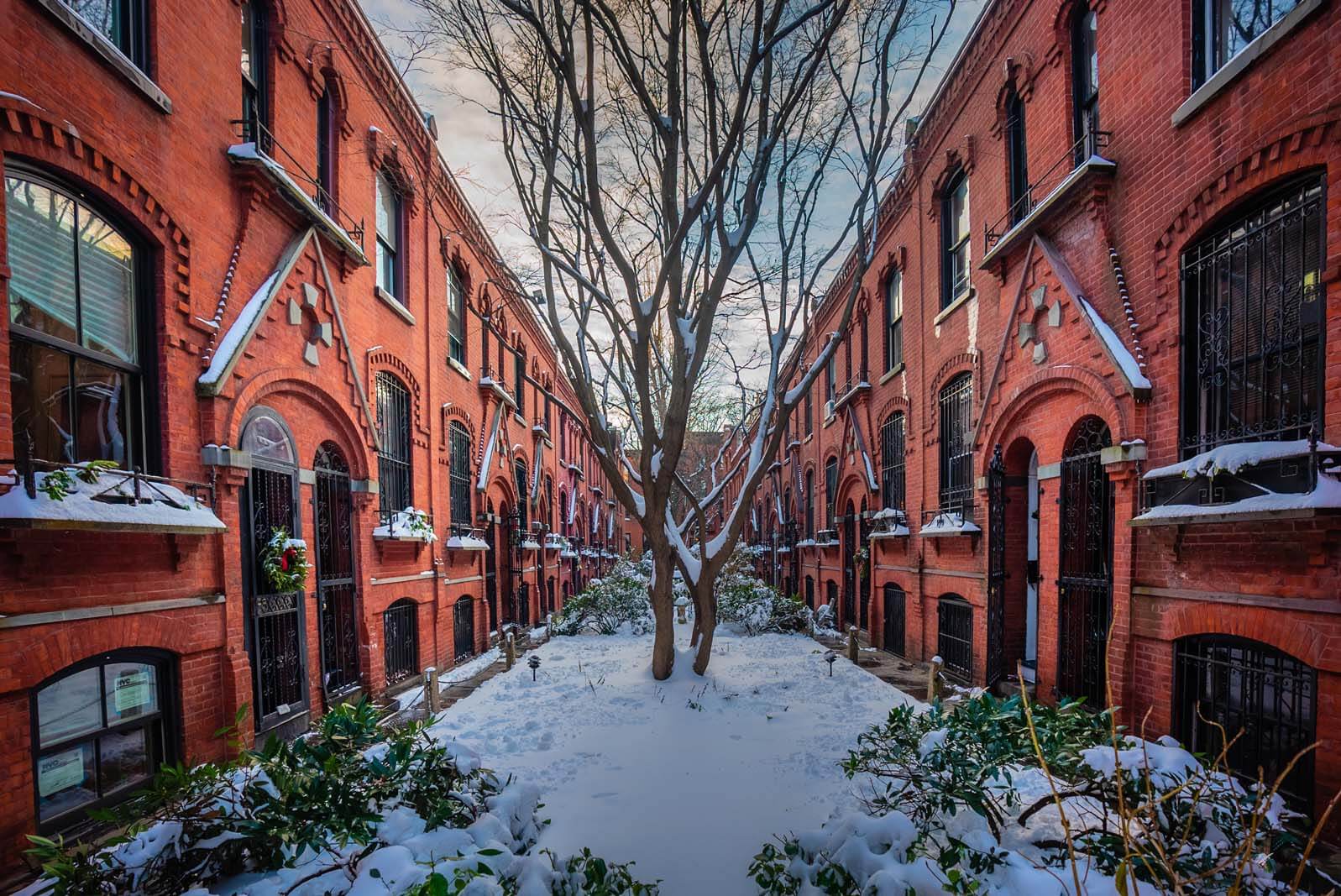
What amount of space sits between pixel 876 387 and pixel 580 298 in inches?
288

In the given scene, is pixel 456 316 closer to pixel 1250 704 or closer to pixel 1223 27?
pixel 1223 27

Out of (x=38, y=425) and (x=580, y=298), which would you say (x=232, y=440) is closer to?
(x=38, y=425)

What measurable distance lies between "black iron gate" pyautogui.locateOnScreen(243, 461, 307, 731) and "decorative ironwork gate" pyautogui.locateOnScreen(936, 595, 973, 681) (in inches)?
355

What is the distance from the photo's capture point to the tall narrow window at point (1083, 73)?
6758mm

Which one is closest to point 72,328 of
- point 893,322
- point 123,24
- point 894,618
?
point 123,24

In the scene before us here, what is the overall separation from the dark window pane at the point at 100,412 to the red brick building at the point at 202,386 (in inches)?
0.7

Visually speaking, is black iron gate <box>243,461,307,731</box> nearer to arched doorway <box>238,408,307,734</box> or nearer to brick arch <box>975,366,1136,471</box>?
arched doorway <box>238,408,307,734</box>

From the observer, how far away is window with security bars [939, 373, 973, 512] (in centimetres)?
916

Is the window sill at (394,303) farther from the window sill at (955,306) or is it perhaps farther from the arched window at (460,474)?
the window sill at (955,306)

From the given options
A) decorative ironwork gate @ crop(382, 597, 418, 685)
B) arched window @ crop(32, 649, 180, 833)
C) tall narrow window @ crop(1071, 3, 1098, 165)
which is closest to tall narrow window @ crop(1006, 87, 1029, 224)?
tall narrow window @ crop(1071, 3, 1098, 165)

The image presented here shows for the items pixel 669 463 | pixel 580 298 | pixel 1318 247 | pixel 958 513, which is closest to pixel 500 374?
pixel 580 298

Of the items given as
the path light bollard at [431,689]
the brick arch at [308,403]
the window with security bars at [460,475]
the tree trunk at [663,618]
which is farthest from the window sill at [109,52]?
the window with security bars at [460,475]

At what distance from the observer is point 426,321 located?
10.4 m

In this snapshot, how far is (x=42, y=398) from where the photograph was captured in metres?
4.23
